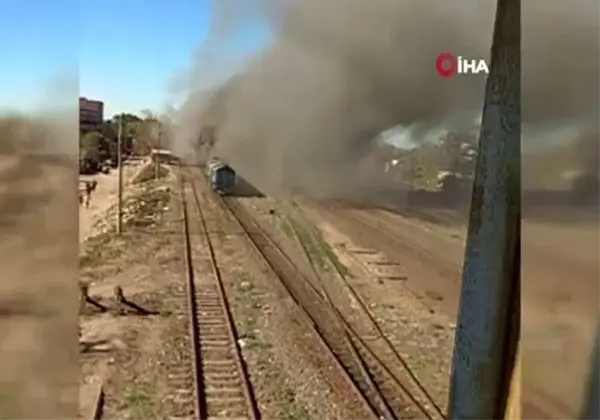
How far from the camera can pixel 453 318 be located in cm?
114

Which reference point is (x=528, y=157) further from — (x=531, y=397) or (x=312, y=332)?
(x=312, y=332)

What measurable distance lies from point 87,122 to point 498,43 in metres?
0.73

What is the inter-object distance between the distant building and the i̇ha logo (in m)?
0.63

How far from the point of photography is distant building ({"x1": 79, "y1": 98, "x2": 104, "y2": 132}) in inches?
45.6

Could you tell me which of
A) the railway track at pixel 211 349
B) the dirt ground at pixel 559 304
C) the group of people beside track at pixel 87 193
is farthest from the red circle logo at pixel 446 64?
the group of people beside track at pixel 87 193

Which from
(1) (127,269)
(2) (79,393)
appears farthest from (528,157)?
(2) (79,393)

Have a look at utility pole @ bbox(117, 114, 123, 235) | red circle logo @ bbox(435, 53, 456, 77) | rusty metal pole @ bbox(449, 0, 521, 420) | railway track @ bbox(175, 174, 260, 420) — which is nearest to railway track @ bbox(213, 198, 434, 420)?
railway track @ bbox(175, 174, 260, 420)

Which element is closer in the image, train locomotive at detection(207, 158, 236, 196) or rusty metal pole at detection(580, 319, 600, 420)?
rusty metal pole at detection(580, 319, 600, 420)

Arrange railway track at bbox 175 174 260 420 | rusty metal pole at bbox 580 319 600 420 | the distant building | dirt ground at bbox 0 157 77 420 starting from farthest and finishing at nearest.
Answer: railway track at bbox 175 174 260 420 → the distant building → dirt ground at bbox 0 157 77 420 → rusty metal pole at bbox 580 319 600 420

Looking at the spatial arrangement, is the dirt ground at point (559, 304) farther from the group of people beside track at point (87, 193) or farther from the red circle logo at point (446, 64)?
the group of people beside track at point (87, 193)

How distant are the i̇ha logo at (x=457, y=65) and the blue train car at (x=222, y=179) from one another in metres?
0.48

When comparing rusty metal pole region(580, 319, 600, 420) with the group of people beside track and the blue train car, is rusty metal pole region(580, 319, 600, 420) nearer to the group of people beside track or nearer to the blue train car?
the blue train car

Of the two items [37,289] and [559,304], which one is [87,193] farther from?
[559,304]

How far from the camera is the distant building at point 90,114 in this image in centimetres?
116
